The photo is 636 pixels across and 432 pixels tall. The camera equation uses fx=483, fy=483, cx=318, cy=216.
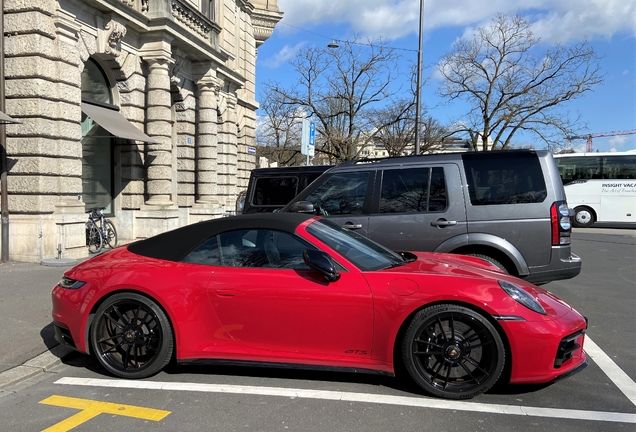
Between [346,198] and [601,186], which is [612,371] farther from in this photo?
[601,186]

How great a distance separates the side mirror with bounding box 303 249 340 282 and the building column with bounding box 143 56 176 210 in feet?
36.5

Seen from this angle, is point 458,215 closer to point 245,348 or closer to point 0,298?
point 245,348

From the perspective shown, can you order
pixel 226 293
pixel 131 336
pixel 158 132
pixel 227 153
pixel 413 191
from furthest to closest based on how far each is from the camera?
pixel 227 153
pixel 158 132
pixel 413 191
pixel 131 336
pixel 226 293

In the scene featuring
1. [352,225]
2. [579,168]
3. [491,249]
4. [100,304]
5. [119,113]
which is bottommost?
[100,304]

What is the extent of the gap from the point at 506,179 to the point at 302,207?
2427mm

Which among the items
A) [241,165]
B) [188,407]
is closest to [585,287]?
[188,407]

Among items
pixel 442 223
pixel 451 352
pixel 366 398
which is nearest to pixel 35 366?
pixel 366 398

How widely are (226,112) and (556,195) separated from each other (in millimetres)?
16170

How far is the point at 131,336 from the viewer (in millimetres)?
3986

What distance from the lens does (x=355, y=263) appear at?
380 centimetres

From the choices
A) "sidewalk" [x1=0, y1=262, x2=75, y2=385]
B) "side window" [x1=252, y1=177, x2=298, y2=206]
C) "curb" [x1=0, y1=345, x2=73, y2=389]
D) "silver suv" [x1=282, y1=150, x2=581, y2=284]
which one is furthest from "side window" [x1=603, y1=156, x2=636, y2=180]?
"curb" [x1=0, y1=345, x2=73, y2=389]

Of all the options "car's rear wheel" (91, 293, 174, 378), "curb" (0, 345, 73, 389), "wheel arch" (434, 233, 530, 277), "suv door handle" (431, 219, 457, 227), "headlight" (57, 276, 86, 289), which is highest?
"suv door handle" (431, 219, 457, 227)

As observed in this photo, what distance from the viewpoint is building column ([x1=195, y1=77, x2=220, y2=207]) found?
16.9 metres

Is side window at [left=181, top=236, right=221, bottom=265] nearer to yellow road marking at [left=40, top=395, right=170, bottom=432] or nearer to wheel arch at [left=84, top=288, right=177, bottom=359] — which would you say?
wheel arch at [left=84, top=288, right=177, bottom=359]
